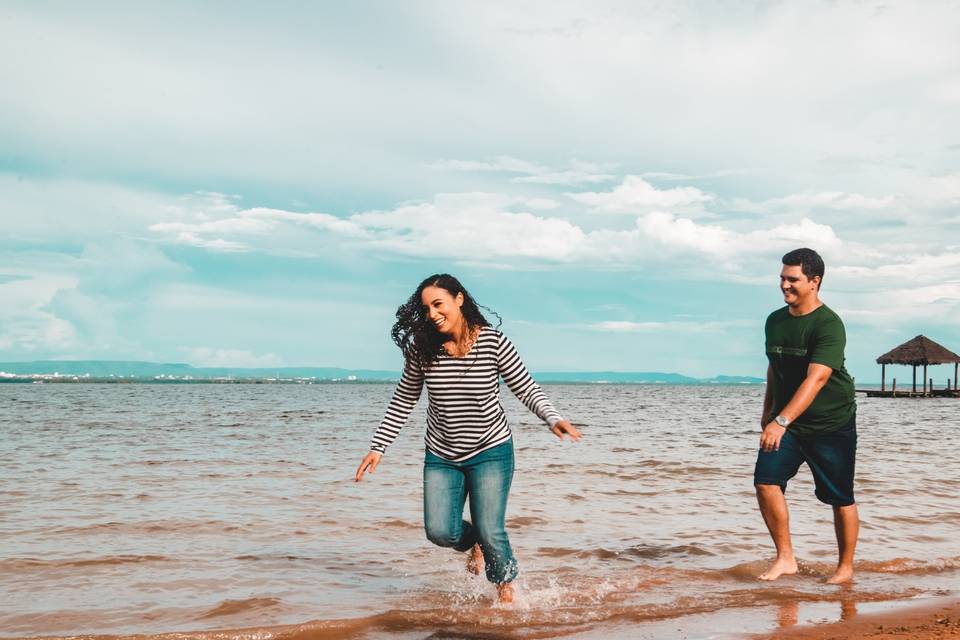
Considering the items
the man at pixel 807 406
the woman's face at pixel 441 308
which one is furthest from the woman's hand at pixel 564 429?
the man at pixel 807 406

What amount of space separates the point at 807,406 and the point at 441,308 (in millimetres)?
2545

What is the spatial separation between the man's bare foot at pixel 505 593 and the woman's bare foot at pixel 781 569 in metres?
2.06

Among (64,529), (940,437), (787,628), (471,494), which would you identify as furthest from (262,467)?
(940,437)

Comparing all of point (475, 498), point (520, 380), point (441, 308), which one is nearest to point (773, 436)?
point (520, 380)

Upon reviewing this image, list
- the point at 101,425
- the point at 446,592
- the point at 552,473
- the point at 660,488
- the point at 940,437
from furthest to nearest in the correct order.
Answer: the point at 101,425
the point at 940,437
the point at 552,473
the point at 660,488
the point at 446,592

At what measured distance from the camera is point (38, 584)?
6449 mm

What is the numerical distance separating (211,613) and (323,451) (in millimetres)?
12610

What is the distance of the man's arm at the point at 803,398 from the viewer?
18.5 ft

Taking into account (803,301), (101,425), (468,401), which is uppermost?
(803,301)

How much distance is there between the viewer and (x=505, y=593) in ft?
18.5

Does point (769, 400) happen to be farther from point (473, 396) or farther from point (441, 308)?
point (441, 308)

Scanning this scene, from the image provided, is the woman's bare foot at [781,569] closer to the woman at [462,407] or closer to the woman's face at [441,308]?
the woman at [462,407]

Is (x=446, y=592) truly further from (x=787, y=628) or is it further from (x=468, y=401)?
(x=787, y=628)

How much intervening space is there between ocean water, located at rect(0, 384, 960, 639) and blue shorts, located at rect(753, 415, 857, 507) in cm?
73
